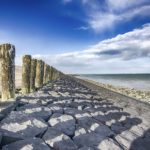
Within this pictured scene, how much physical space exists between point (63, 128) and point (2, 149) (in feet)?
4.99

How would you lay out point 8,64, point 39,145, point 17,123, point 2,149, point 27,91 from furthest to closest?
point 27,91, point 8,64, point 17,123, point 39,145, point 2,149

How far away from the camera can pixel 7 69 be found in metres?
7.22

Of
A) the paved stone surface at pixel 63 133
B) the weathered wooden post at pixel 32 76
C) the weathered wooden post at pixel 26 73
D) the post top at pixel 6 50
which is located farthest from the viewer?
the weathered wooden post at pixel 32 76

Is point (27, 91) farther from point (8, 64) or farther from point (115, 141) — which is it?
point (115, 141)

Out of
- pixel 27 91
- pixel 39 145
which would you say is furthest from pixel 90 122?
pixel 27 91

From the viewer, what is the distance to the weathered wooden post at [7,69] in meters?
7.13

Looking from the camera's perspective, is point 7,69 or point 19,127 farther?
point 7,69

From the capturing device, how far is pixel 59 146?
4.06m

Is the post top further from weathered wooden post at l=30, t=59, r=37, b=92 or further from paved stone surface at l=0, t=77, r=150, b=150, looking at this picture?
weathered wooden post at l=30, t=59, r=37, b=92

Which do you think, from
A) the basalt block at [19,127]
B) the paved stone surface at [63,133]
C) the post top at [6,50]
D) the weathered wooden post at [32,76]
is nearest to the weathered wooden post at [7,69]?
the post top at [6,50]

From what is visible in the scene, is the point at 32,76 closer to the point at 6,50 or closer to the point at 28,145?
the point at 6,50

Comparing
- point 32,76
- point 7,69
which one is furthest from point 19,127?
point 32,76

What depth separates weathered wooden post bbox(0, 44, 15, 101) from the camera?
7.13 metres

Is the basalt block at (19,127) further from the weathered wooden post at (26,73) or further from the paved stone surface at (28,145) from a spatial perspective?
the weathered wooden post at (26,73)
